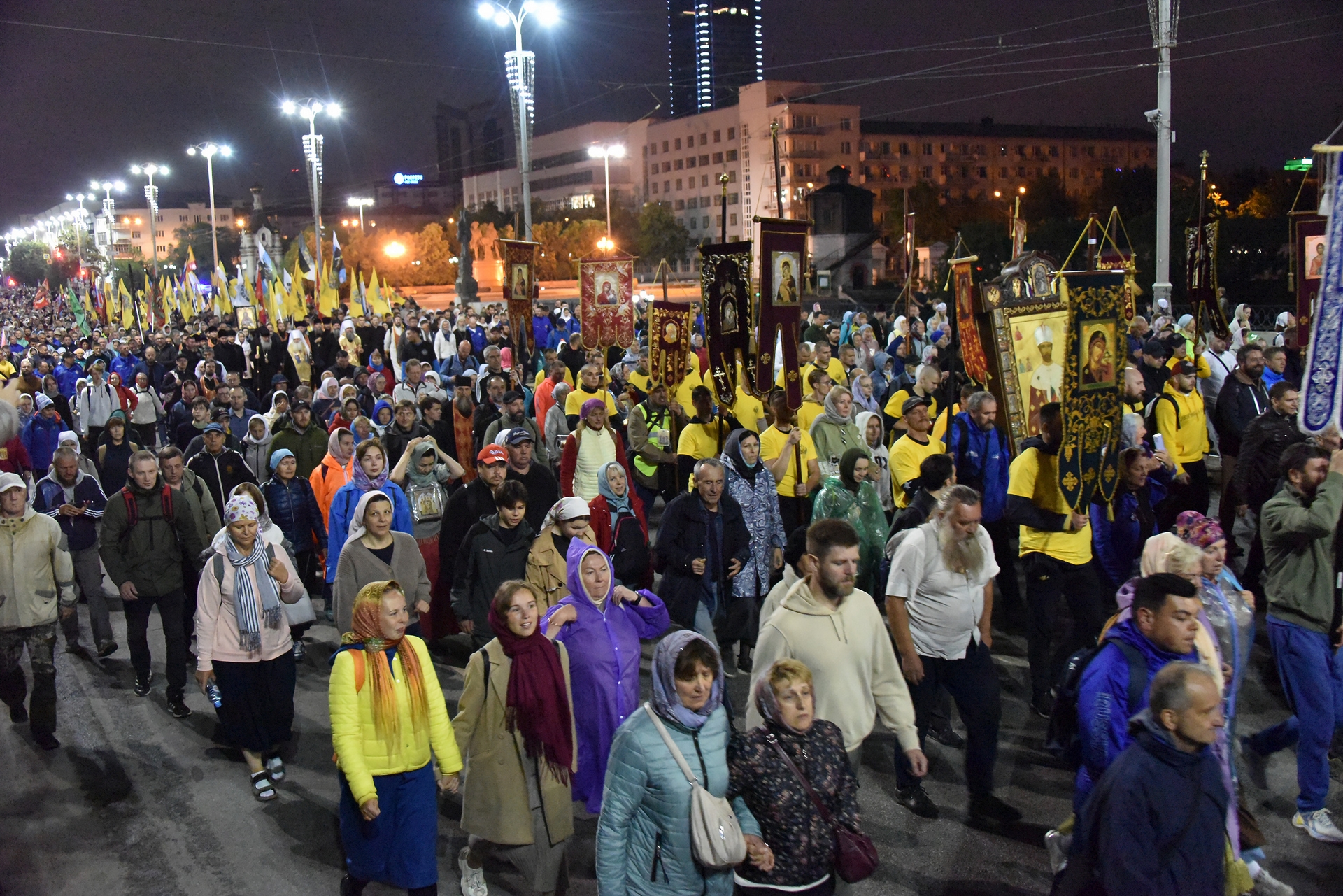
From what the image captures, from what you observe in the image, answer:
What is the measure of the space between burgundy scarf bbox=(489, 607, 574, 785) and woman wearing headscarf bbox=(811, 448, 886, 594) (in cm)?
292

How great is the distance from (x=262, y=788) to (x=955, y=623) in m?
3.86

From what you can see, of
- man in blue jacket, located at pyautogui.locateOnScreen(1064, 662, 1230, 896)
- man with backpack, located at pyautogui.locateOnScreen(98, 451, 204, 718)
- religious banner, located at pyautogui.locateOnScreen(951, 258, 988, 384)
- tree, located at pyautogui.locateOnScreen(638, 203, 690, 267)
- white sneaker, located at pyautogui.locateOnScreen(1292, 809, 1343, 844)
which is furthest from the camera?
tree, located at pyautogui.locateOnScreen(638, 203, 690, 267)

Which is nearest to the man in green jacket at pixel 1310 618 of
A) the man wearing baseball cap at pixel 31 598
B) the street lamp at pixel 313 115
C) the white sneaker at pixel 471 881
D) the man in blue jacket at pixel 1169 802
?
the man in blue jacket at pixel 1169 802

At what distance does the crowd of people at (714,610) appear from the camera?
3836mm

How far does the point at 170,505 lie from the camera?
305 inches

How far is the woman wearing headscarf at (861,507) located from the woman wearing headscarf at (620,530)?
1161mm

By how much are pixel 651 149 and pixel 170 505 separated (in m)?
116

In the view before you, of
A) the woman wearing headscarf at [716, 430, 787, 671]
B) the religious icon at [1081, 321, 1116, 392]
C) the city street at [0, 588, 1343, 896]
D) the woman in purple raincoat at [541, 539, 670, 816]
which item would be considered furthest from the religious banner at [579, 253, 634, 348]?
the woman in purple raincoat at [541, 539, 670, 816]

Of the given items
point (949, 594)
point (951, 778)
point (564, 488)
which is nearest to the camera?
point (949, 594)

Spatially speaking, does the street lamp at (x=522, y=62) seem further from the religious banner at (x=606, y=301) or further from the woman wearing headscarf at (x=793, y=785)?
the woman wearing headscarf at (x=793, y=785)

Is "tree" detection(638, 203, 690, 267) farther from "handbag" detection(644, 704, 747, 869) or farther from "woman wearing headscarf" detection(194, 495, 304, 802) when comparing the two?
"handbag" detection(644, 704, 747, 869)

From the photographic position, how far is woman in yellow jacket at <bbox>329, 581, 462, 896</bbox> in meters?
4.72

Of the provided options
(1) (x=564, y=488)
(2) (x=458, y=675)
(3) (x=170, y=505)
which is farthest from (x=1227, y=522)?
(3) (x=170, y=505)

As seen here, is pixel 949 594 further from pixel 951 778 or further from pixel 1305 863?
pixel 1305 863
